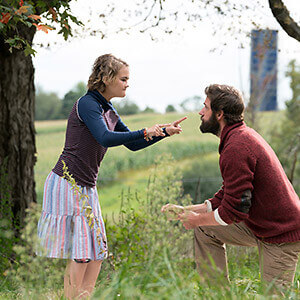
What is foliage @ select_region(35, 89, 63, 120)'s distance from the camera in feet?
77.9

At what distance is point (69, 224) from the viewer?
9.46 feet

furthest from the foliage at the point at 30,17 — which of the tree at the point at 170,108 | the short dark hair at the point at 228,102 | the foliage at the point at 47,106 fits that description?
the tree at the point at 170,108

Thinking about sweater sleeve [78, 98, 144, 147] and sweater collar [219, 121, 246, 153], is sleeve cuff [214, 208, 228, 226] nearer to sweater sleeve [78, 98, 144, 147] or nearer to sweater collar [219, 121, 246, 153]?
sweater collar [219, 121, 246, 153]

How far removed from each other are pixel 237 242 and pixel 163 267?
0.98 metres

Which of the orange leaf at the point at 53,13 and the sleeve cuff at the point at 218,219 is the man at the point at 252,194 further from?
the orange leaf at the point at 53,13

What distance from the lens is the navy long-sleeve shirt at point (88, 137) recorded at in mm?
2742

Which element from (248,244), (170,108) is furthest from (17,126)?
(170,108)

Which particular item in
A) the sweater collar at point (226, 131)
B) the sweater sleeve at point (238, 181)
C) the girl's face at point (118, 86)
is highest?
the girl's face at point (118, 86)

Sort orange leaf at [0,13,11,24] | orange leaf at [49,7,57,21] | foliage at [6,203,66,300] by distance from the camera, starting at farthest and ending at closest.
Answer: orange leaf at [49,7,57,21] < orange leaf at [0,13,11,24] < foliage at [6,203,66,300]

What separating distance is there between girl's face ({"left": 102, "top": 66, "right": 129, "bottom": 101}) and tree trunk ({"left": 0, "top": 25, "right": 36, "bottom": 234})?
1.71 metres

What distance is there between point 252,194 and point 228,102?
0.54 meters

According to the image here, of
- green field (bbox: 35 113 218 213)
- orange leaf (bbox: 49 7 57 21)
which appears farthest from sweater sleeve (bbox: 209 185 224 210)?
green field (bbox: 35 113 218 213)

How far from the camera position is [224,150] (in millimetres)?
2613

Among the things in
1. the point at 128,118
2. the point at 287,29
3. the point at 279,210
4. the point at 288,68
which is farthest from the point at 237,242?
the point at 128,118
